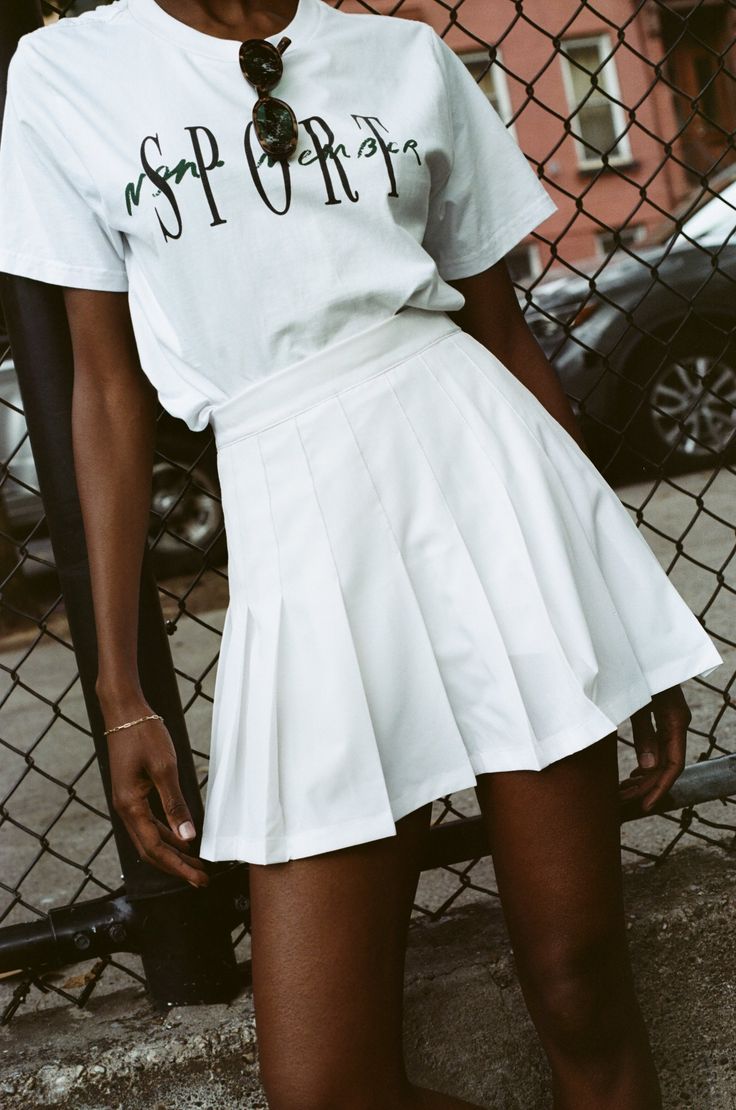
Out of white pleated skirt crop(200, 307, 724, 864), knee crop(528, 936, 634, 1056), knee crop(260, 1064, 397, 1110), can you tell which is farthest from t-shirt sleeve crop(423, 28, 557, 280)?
knee crop(260, 1064, 397, 1110)

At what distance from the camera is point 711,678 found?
3.78 meters

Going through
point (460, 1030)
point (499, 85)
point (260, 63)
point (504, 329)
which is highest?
point (260, 63)

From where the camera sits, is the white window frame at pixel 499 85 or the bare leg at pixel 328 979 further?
the white window frame at pixel 499 85

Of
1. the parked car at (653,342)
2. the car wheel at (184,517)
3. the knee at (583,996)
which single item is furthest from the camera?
the car wheel at (184,517)

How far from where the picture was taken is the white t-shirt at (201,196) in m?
1.36

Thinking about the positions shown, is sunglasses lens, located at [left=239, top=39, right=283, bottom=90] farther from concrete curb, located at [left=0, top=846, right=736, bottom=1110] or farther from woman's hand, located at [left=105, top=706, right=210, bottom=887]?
concrete curb, located at [left=0, top=846, right=736, bottom=1110]

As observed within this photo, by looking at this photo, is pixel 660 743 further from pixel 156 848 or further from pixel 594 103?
pixel 594 103

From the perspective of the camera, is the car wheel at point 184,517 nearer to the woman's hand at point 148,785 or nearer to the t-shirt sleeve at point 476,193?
the t-shirt sleeve at point 476,193

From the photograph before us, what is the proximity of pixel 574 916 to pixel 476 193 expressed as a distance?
94 cm

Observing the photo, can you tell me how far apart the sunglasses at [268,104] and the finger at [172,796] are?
2.37 ft

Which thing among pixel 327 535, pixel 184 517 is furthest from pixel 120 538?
pixel 184 517

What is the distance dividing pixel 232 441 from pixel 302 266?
22 cm

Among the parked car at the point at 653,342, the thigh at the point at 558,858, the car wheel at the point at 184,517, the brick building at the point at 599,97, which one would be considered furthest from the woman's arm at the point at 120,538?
the brick building at the point at 599,97

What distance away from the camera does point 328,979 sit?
1331 mm
